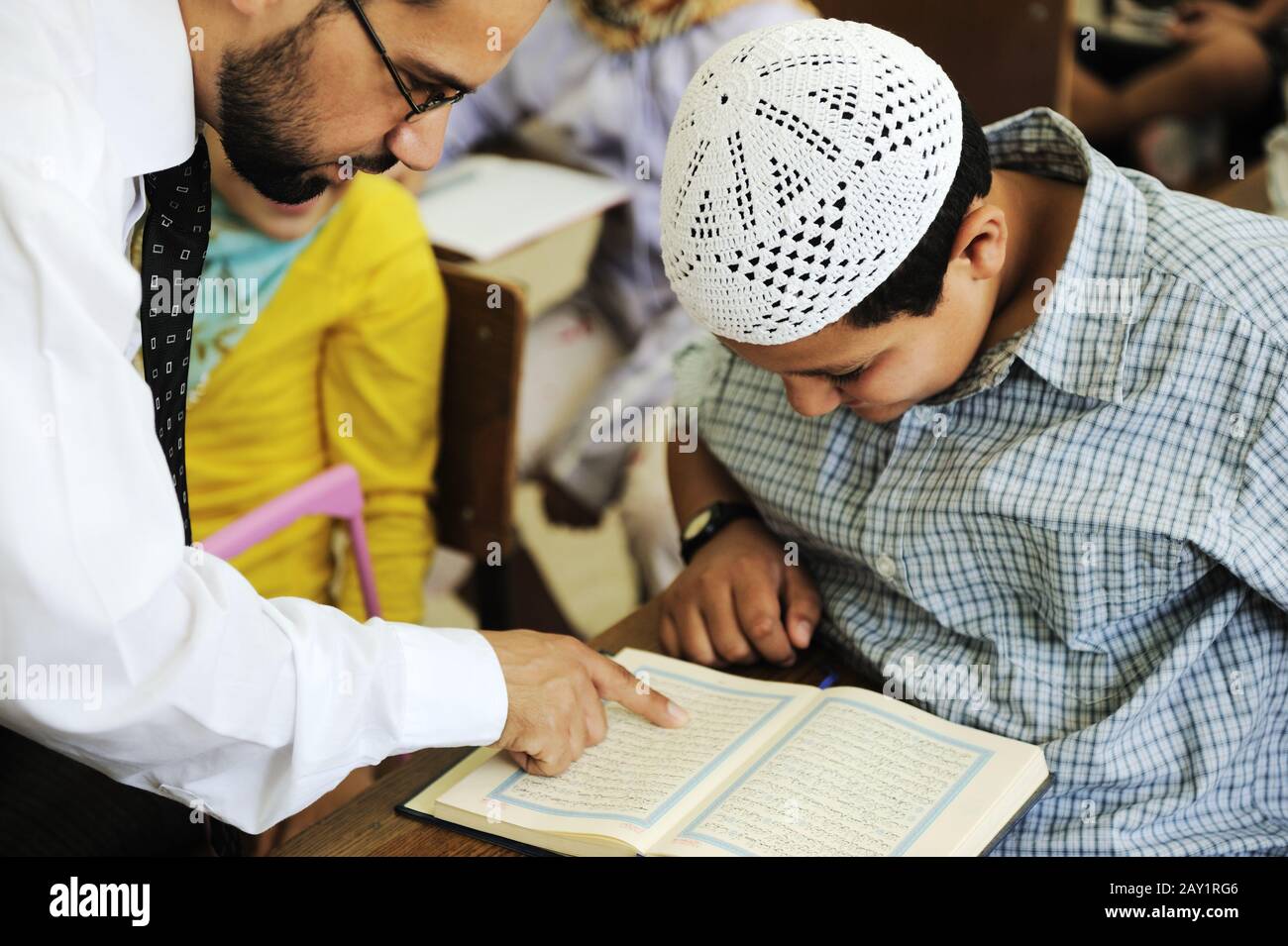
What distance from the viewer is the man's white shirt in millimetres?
878

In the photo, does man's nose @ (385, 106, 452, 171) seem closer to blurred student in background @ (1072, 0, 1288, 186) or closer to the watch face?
the watch face

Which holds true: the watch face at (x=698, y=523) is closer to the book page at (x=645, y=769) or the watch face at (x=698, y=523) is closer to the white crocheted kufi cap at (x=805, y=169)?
the book page at (x=645, y=769)

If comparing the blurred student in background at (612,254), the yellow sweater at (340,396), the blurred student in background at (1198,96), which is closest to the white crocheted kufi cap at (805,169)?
the yellow sweater at (340,396)

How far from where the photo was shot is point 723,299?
→ 105 cm

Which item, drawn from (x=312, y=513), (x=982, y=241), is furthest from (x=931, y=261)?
(x=312, y=513)

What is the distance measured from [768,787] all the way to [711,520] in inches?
16.3

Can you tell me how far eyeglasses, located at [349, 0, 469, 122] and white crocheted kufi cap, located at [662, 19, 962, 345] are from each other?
0.26m

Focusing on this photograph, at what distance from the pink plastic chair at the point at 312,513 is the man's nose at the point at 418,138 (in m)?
0.54

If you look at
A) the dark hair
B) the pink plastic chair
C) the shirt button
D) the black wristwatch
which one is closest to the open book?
the shirt button

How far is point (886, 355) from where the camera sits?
1.14 m

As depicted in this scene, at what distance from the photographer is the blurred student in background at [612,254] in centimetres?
248
